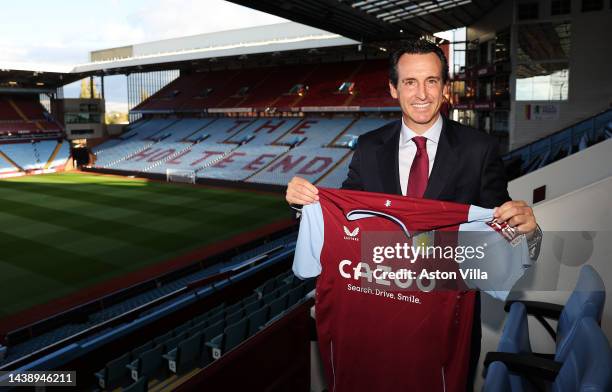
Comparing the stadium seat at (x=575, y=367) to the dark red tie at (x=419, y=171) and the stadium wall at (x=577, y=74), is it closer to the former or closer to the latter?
the dark red tie at (x=419, y=171)

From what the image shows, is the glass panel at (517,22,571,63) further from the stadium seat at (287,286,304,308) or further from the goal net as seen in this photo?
the goal net

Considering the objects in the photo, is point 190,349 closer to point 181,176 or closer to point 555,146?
point 555,146

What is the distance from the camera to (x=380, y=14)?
17.6 metres

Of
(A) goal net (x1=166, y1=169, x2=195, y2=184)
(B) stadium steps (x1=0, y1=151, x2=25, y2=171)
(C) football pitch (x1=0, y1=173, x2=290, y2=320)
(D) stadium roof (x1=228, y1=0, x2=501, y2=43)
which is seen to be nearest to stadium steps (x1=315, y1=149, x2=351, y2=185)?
(C) football pitch (x1=0, y1=173, x2=290, y2=320)

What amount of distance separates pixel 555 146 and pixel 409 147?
1397 cm

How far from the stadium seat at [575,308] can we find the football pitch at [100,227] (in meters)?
9.24

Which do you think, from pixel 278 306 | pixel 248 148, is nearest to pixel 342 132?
pixel 248 148

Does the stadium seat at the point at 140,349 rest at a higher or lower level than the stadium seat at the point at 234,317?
lower

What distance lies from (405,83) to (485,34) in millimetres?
21019

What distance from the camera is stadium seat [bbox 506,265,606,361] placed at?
2.53 meters

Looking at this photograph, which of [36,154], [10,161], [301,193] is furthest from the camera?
[36,154]

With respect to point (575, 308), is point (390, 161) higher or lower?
higher

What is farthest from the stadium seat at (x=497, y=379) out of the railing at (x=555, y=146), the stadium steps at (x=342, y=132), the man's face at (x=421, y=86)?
the stadium steps at (x=342, y=132)

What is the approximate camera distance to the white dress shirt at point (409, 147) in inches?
85.6
